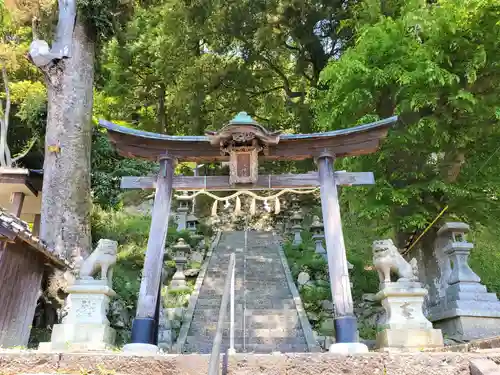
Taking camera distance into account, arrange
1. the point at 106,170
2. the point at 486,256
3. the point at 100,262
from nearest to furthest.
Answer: the point at 100,262 → the point at 486,256 → the point at 106,170

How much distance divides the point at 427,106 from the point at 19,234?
8698 millimetres

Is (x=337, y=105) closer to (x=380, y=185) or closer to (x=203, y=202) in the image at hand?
(x=380, y=185)

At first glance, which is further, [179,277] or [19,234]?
[179,277]

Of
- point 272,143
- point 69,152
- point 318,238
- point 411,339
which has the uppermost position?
point 69,152

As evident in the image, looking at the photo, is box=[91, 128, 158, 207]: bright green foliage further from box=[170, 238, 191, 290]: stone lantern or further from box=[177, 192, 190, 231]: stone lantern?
box=[170, 238, 191, 290]: stone lantern

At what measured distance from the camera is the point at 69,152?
1034 cm

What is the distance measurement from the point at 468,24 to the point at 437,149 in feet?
8.75

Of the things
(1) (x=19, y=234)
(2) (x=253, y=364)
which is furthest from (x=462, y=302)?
(1) (x=19, y=234)

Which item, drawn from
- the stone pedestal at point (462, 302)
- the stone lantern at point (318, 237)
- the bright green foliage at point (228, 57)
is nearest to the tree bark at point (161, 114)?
the bright green foliage at point (228, 57)

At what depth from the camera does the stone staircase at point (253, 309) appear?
8.48 metres

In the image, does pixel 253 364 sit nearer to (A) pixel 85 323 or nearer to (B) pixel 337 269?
(B) pixel 337 269

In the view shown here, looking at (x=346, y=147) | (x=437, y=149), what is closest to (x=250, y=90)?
(x=437, y=149)

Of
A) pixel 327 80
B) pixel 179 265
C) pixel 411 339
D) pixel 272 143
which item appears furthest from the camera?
pixel 179 265

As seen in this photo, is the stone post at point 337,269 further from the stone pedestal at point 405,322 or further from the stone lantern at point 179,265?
the stone lantern at point 179,265
